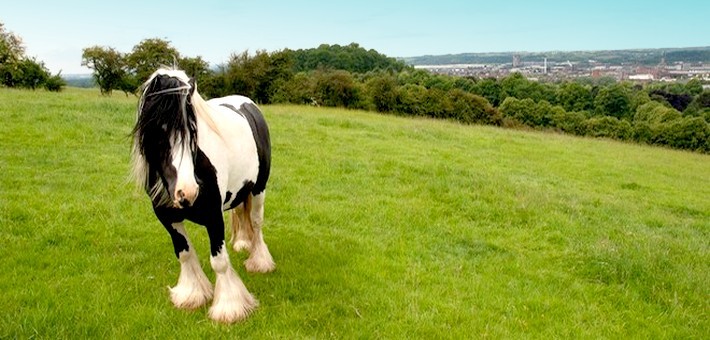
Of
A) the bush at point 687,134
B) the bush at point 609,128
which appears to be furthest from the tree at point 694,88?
the bush at point 687,134

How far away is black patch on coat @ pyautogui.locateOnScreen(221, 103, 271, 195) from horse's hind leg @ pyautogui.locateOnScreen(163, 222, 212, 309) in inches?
39.9

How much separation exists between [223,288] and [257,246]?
1.12 m

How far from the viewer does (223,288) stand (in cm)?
482

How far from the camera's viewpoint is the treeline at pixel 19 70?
31.7m

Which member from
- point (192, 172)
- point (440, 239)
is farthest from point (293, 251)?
point (192, 172)

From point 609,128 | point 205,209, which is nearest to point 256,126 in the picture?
point 205,209

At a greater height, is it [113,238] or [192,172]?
[192,172]

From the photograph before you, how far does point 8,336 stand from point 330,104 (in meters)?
51.9

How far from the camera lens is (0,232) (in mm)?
6359

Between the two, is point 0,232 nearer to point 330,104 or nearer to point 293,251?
point 293,251

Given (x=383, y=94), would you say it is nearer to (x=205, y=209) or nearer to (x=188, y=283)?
(x=188, y=283)

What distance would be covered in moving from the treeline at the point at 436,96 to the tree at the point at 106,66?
3.4 inches

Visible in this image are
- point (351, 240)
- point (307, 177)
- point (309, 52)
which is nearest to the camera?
point (351, 240)

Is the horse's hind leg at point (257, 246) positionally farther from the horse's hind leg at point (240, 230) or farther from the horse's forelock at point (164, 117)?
the horse's forelock at point (164, 117)
